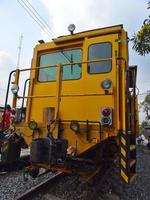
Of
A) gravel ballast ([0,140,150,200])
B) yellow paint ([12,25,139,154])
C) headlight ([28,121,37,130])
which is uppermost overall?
yellow paint ([12,25,139,154])

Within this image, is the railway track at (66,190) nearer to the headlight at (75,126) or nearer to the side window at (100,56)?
the headlight at (75,126)

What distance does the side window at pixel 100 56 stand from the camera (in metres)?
4.78

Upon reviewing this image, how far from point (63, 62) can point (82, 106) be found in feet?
4.23

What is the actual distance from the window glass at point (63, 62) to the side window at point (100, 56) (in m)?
0.31

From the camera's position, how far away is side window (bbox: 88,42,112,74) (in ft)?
15.7

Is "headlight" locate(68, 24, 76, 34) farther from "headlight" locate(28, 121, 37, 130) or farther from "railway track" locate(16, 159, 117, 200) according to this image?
"railway track" locate(16, 159, 117, 200)

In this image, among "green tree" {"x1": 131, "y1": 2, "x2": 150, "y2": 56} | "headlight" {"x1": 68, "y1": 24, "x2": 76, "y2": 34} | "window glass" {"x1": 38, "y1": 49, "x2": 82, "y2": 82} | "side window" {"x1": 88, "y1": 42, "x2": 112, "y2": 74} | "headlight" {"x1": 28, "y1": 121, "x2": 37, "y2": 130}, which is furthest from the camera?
"headlight" {"x1": 68, "y1": 24, "x2": 76, "y2": 34}

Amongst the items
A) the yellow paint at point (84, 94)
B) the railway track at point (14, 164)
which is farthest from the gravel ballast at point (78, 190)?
the yellow paint at point (84, 94)

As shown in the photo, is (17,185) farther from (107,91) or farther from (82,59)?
(82,59)

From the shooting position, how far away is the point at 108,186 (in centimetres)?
488

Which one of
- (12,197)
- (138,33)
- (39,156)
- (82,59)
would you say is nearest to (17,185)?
(12,197)

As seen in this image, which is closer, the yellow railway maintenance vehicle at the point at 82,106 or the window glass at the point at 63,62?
the yellow railway maintenance vehicle at the point at 82,106

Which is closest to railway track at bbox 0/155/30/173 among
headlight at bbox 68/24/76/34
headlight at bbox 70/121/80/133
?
headlight at bbox 70/121/80/133

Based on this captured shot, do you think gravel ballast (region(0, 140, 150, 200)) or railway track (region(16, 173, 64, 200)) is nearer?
railway track (region(16, 173, 64, 200))
